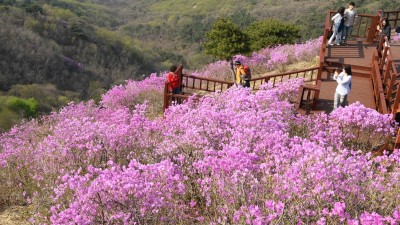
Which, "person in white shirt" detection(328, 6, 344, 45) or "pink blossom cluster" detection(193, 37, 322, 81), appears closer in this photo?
"person in white shirt" detection(328, 6, 344, 45)

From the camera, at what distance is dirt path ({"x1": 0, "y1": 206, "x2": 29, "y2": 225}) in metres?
7.02

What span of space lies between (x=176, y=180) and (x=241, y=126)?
1862mm

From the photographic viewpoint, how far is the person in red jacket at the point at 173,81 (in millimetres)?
10750

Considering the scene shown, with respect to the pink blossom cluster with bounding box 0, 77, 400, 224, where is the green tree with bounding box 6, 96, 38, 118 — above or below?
below

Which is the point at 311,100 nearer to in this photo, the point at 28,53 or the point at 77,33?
the point at 28,53

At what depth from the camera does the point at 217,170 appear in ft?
16.9

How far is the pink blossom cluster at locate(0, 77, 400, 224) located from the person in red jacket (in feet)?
7.49

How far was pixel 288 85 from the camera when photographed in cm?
1084

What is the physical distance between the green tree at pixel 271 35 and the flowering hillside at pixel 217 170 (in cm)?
1728

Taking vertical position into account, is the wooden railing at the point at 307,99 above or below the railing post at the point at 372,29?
below

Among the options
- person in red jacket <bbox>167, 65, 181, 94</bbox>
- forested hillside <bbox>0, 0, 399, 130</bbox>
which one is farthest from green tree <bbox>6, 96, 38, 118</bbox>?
person in red jacket <bbox>167, 65, 181, 94</bbox>

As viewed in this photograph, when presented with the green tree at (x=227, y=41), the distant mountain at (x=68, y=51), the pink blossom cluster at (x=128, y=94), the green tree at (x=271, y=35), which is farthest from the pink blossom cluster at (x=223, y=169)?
the distant mountain at (x=68, y=51)

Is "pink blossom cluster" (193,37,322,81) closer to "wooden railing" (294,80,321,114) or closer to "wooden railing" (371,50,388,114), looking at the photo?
"wooden railing" (371,50,388,114)

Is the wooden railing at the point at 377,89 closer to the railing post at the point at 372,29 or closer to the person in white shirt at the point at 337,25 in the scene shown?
the person in white shirt at the point at 337,25
